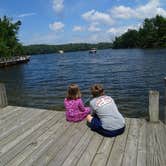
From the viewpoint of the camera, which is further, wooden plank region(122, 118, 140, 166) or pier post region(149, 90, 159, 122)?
pier post region(149, 90, 159, 122)

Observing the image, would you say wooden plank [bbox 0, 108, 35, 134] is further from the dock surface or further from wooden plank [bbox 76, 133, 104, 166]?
wooden plank [bbox 76, 133, 104, 166]

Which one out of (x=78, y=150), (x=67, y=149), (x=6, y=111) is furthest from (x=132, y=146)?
(x=6, y=111)

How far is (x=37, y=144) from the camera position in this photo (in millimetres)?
5250

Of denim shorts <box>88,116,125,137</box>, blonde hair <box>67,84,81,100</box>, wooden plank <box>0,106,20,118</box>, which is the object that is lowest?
wooden plank <box>0,106,20,118</box>

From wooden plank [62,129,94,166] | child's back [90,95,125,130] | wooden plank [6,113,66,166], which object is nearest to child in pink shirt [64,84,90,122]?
wooden plank [6,113,66,166]

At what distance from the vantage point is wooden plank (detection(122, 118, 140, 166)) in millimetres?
4310

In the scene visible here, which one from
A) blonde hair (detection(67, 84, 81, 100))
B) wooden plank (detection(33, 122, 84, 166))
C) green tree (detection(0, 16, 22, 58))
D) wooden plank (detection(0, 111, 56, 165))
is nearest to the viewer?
wooden plank (detection(33, 122, 84, 166))

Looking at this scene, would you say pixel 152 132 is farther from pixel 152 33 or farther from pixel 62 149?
pixel 152 33

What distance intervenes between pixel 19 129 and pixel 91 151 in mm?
2312

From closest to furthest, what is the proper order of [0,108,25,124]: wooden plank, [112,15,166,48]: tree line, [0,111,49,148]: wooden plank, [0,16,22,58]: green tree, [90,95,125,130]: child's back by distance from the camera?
1. [90,95,125,130]: child's back
2. [0,111,49,148]: wooden plank
3. [0,108,25,124]: wooden plank
4. [0,16,22,58]: green tree
5. [112,15,166,48]: tree line

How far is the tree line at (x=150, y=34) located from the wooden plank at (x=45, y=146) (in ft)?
338

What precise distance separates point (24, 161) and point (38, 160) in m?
0.25

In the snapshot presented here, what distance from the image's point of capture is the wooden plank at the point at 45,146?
4.57 m

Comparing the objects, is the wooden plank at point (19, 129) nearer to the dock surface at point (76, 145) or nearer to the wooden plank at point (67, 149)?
the dock surface at point (76, 145)
